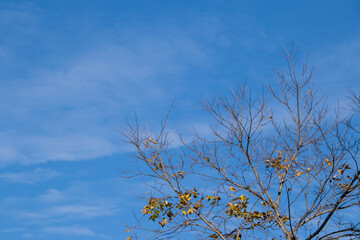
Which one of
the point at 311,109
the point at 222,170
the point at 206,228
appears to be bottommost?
the point at 206,228

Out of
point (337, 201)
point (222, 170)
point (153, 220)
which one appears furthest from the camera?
point (222, 170)

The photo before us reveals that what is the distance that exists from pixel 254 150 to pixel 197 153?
1352mm

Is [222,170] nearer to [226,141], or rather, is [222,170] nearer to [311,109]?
[226,141]

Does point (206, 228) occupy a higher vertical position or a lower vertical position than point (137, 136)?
lower

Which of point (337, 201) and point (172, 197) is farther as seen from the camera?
point (172, 197)

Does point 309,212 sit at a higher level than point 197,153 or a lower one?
lower

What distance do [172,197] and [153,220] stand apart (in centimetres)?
66

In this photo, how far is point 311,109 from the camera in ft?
30.9

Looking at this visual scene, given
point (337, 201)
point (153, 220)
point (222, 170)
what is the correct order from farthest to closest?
point (222, 170), point (153, 220), point (337, 201)

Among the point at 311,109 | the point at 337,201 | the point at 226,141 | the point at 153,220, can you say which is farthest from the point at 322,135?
the point at 153,220

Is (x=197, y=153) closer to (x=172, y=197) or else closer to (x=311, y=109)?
(x=172, y=197)

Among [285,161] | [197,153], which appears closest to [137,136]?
[197,153]

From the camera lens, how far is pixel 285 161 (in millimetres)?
9680

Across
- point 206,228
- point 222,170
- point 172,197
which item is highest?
point 222,170
